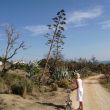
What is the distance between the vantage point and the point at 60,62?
192 ft

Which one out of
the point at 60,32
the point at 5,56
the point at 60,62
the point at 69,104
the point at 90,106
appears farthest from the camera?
the point at 60,62

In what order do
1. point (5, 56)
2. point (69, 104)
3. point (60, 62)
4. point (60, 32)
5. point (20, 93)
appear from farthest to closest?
point (60, 62) → point (60, 32) → point (5, 56) → point (20, 93) → point (69, 104)

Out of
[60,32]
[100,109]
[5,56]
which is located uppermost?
[60,32]

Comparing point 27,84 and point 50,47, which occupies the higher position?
point 50,47

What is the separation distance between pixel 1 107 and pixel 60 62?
1623 inches

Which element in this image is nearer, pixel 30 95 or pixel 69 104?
pixel 69 104

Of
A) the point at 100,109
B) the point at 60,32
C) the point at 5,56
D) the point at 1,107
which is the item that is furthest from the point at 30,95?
the point at 60,32

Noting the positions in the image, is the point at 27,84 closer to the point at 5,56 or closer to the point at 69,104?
the point at 69,104

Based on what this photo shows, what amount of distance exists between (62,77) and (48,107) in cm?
2138

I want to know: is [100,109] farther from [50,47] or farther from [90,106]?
[50,47]

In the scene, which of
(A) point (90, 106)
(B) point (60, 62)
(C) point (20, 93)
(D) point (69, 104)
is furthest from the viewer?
(B) point (60, 62)

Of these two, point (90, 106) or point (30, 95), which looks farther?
point (30, 95)

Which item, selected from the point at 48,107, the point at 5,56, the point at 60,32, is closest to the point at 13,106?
the point at 48,107

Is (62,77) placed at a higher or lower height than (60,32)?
lower
